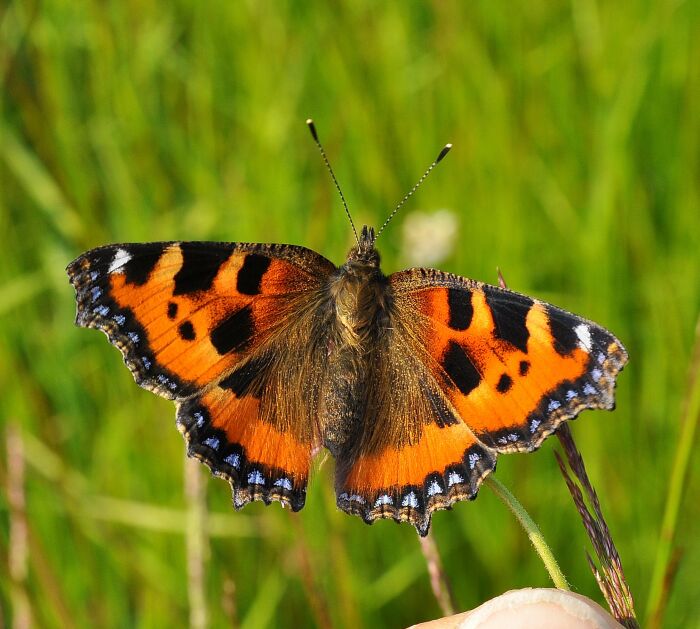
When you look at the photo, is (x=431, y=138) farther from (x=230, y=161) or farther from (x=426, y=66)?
(x=230, y=161)

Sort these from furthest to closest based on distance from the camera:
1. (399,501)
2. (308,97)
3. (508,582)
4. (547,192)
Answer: (308,97)
(547,192)
(508,582)
(399,501)

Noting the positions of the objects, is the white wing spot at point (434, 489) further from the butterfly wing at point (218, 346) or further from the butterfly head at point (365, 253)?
the butterfly head at point (365, 253)

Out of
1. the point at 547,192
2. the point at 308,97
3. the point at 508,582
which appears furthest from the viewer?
the point at 308,97

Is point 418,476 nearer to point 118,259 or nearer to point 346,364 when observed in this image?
point 346,364

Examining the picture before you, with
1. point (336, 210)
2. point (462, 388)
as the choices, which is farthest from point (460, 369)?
point (336, 210)

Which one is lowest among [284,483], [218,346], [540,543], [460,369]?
[540,543]

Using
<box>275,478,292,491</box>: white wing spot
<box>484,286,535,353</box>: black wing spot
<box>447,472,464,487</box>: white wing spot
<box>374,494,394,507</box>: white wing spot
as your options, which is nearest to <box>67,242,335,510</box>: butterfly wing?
<box>275,478,292,491</box>: white wing spot

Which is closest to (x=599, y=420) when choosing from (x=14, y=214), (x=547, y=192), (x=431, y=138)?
(x=547, y=192)
